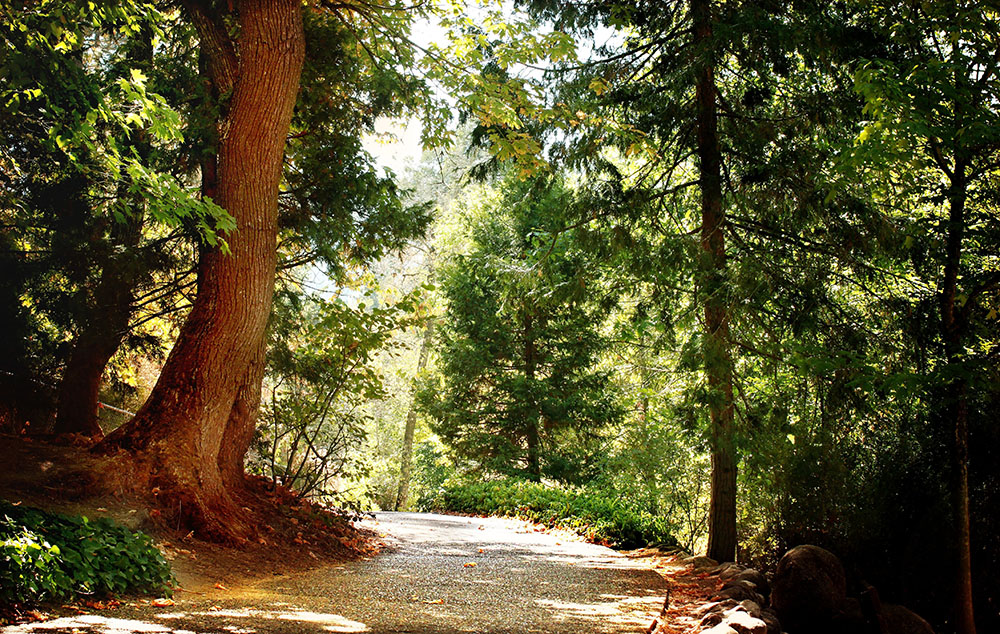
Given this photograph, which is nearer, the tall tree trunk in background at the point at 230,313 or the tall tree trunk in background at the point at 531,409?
the tall tree trunk in background at the point at 230,313

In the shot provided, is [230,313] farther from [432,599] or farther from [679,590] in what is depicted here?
[679,590]

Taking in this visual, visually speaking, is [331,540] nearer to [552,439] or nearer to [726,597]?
[726,597]

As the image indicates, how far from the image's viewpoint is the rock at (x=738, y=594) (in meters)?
5.30

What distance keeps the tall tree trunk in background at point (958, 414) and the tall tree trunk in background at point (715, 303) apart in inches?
74.8

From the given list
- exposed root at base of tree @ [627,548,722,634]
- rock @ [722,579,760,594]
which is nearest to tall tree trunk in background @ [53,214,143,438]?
exposed root at base of tree @ [627,548,722,634]

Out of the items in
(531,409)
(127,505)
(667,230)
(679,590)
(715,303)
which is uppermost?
(667,230)

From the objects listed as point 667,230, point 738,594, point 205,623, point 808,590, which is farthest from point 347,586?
point 667,230

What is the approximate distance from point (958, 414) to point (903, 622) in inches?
75.2

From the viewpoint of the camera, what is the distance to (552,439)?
16125mm

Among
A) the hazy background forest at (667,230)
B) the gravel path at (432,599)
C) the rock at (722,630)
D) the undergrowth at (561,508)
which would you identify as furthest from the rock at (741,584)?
the undergrowth at (561,508)

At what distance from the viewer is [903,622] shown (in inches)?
213

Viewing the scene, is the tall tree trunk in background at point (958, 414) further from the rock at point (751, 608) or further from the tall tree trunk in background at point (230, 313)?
the tall tree trunk in background at point (230, 313)

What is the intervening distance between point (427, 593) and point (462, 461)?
12.1 metres

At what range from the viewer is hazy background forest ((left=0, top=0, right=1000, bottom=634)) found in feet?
18.1
